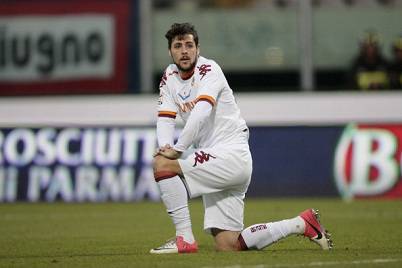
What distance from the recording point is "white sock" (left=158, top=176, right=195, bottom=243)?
891 cm

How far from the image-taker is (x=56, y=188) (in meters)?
17.3

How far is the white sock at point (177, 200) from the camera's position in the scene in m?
8.91

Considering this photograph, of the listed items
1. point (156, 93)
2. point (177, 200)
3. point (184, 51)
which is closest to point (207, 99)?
point (184, 51)

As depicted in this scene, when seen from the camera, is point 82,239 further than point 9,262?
Yes

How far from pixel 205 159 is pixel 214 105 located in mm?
445

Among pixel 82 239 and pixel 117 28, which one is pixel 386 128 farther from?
pixel 82 239

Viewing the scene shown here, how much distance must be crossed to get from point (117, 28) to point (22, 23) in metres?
1.68

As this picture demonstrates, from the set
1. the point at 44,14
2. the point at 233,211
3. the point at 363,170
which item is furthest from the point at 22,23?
the point at 233,211

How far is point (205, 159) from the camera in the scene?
8977 mm

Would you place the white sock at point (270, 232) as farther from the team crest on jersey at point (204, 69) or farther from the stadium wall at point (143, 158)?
the stadium wall at point (143, 158)

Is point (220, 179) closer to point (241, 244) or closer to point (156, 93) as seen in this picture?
point (241, 244)

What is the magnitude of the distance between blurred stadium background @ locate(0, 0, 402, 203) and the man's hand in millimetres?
8251

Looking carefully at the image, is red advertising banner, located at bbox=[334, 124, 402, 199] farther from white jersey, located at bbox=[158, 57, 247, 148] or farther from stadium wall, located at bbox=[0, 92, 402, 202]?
white jersey, located at bbox=[158, 57, 247, 148]

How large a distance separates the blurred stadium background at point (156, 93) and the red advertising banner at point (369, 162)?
15mm
